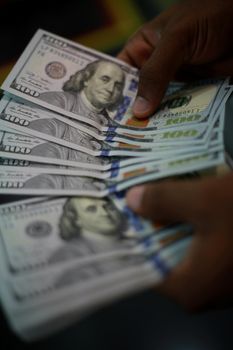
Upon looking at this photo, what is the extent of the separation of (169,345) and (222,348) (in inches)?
4.7

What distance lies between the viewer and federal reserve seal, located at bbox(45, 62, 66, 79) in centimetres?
118

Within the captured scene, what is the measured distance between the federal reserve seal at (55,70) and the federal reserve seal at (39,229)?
0.47m

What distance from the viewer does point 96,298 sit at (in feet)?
2.36

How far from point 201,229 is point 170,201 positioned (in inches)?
2.8

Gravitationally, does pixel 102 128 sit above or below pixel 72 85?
below

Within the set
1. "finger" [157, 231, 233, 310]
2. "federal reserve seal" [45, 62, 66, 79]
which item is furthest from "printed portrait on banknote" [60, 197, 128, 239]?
"federal reserve seal" [45, 62, 66, 79]

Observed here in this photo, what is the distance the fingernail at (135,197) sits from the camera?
84cm

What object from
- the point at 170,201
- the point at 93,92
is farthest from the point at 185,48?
the point at 170,201

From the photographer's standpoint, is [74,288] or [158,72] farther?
[158,72]

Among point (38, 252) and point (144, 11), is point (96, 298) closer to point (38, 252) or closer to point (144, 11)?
point (38, 252)

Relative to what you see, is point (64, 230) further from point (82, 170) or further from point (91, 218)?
point (82, 170)

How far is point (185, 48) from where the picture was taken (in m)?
1.14

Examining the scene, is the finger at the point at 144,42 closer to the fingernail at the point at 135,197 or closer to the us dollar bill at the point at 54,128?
the us dollar bill at the point at 54,128

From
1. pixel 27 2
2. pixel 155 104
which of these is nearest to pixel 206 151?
pixel 155 104
